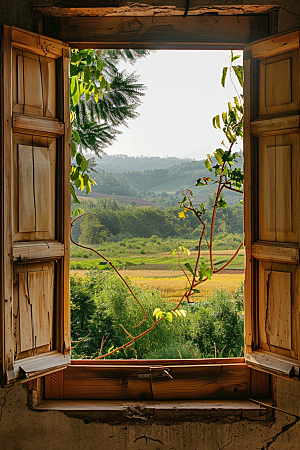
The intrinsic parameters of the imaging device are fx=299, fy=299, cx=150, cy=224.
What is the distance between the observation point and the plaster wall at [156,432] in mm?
1443

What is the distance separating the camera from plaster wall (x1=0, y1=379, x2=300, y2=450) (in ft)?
4.74

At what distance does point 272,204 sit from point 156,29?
105 cm

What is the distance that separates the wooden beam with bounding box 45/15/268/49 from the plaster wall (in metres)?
1.74

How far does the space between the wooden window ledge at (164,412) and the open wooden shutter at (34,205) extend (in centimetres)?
26

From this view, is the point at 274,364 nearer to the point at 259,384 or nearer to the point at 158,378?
the point at 259,384

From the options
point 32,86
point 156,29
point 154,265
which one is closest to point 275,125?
point 156,29

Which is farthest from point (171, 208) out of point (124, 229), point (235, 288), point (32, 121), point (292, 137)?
point (32, 121)

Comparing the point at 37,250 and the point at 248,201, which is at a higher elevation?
the point at 248,201

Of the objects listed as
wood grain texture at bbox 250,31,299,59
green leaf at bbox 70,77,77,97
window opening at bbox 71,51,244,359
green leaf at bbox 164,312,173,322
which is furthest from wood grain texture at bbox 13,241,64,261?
wood grain texture at bbox 250,31,299,59

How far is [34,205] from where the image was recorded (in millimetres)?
1399

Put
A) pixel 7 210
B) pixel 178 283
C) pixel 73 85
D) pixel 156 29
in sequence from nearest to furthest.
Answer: pixel 7 210, pixel 156 29, pixel 73 85, pixel 178 283

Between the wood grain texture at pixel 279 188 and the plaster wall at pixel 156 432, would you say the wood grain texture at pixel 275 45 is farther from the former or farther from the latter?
the plaster wall at pixel 156 432

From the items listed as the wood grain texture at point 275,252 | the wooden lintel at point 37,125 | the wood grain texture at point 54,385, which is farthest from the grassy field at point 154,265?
the wooden lintel at point 37,125

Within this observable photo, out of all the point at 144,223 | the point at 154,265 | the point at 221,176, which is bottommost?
the point at 154,265
